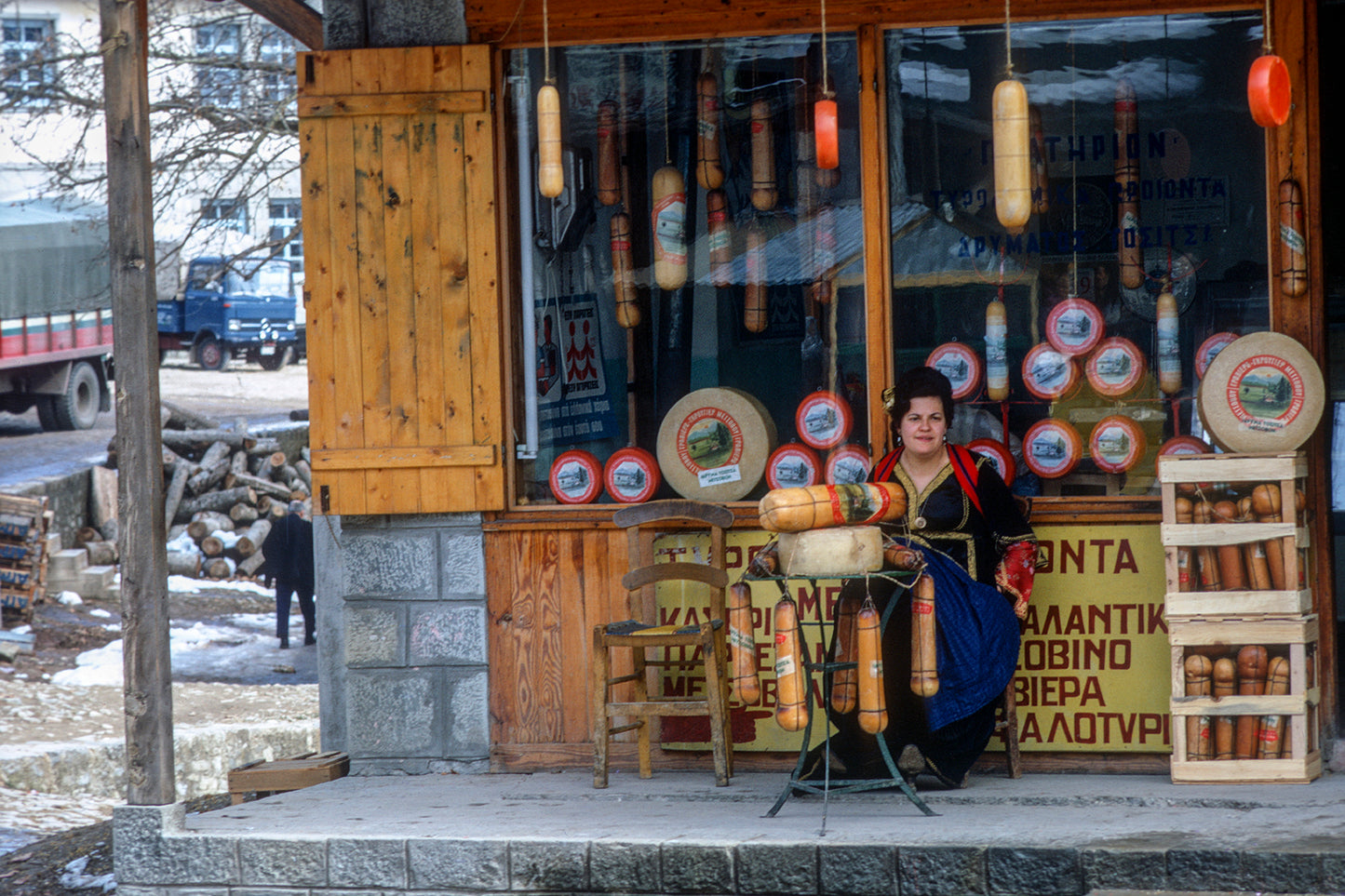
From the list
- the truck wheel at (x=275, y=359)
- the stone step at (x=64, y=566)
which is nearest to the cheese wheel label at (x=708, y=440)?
the stone step at (x=64, y=566)

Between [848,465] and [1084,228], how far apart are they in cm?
140

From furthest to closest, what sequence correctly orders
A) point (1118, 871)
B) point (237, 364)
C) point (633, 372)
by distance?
point (237, 364) → point (633, 372) → point (1118, 871)

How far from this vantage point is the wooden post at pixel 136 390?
532 cm

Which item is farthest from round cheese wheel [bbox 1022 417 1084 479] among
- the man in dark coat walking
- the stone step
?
the stone step

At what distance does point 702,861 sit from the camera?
4934mm

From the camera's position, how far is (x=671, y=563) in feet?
20.4

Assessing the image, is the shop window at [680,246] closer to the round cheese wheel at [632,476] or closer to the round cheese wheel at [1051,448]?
the round cheese wheel at [632,476]

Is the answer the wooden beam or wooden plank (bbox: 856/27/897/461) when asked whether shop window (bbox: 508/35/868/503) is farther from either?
the wooden beam

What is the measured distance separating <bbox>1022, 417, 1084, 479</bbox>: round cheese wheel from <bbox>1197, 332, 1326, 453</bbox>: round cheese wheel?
0.60 meters

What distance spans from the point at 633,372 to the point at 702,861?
243 cm

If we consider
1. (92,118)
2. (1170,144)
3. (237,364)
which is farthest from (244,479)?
(1170,144)

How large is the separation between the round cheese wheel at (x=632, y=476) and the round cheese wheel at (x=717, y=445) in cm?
6

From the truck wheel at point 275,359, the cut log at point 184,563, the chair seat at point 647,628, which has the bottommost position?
the cut log at point 184,563

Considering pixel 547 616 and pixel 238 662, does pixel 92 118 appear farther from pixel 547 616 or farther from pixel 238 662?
pixel 547 616
